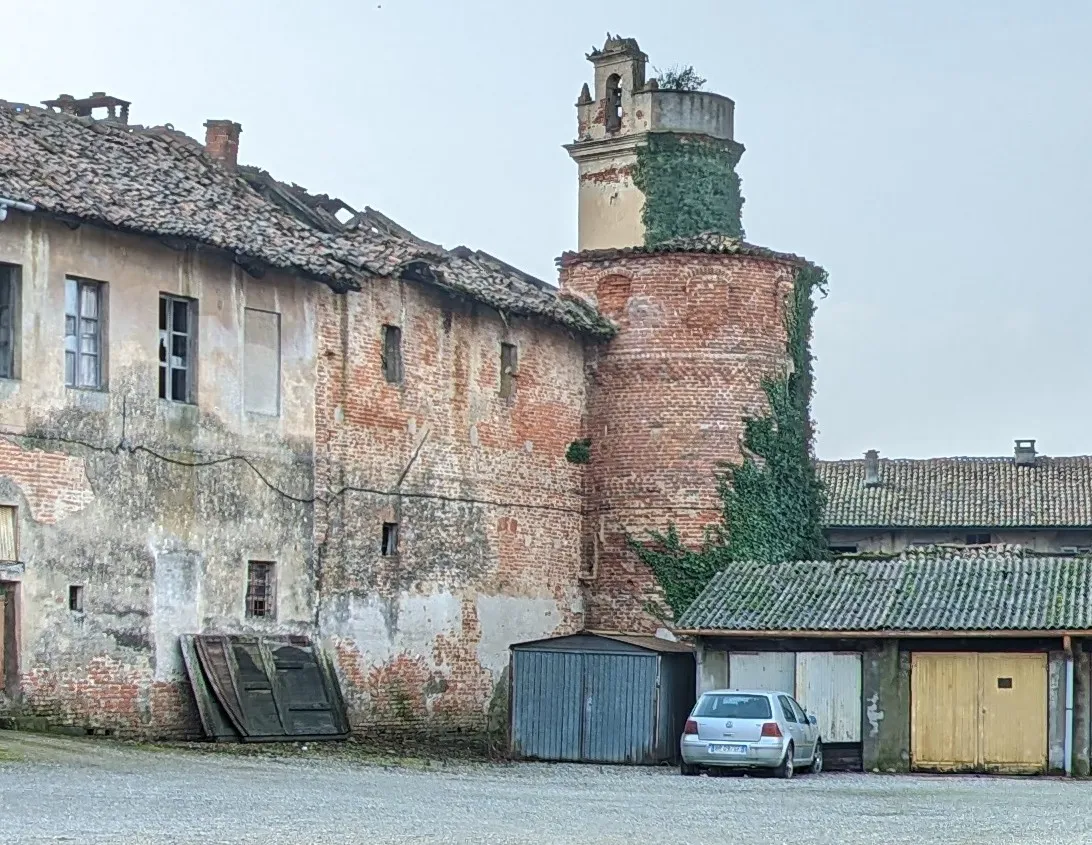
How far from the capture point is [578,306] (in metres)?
39.4

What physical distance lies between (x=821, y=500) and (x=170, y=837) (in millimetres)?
25265

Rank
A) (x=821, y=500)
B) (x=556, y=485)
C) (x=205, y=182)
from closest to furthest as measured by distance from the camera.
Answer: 1. (x=205, y=182)
2. (x=556, y=485)
3. (x=821, y=500)

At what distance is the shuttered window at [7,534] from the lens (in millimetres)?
28578

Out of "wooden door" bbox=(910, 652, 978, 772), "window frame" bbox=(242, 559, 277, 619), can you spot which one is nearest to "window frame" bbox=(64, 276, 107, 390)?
"window frame" bbox=(242, 559, 277, 619)

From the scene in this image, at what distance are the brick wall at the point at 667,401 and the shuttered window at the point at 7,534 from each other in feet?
42.8

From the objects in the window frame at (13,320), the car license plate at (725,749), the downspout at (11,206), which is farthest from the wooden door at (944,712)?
the downspout at (11,206)

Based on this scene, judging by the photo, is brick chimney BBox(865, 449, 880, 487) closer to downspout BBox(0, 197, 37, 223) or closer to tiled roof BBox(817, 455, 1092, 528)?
tiled roof BBox(817, 455, 1092, 528)

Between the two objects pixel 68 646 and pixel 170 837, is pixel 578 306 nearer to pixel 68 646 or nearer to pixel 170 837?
pixel 68 646

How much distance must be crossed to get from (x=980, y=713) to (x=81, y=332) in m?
13.6

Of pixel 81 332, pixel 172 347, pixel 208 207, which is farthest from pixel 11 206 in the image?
pixel 208 207

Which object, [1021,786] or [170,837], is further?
[1021,786]

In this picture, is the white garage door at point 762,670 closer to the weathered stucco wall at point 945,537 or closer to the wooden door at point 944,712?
the wooden door at point 944,712

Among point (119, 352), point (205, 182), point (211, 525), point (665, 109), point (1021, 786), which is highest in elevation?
point (665, 109)

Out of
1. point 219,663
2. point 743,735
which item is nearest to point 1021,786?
point 743,735
